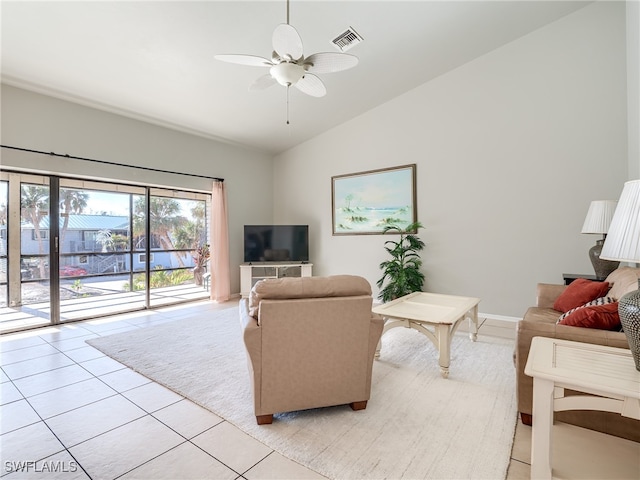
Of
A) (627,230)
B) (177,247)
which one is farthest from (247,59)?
(177,247)

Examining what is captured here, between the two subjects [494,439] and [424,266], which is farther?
[424,266]

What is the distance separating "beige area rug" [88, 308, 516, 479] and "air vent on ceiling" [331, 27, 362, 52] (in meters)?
3.36

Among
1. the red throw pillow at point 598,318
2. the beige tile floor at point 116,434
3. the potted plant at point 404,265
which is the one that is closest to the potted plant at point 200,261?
the beige tile floor at point 116,434

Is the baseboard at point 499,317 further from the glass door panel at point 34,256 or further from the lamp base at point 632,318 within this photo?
the glass door panel at point 34,256

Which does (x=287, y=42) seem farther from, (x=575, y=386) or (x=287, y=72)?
(x=575, y=386)

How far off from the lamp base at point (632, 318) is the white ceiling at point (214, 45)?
10.5ft

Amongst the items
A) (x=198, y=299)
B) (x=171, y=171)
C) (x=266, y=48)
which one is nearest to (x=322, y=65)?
(x=266, y=48)

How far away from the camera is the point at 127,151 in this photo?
4.35m

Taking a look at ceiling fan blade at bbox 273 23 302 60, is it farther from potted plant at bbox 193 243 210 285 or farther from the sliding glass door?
potted plant at bbox 193 243 210 285

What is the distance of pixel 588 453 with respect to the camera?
149 cm

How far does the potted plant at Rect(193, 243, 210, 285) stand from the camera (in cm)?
565

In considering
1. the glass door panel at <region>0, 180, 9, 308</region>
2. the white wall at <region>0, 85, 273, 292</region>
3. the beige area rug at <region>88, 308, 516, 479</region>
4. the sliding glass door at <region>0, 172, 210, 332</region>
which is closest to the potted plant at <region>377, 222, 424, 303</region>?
the beige area rug at <region>88, 308, 516, 479</region>

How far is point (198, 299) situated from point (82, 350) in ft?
7.86

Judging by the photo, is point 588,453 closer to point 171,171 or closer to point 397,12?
point 397,12
